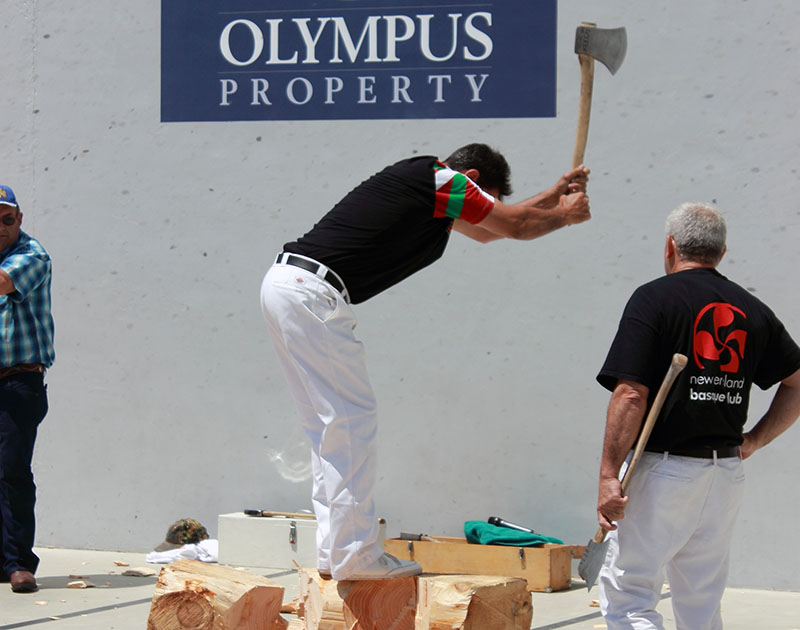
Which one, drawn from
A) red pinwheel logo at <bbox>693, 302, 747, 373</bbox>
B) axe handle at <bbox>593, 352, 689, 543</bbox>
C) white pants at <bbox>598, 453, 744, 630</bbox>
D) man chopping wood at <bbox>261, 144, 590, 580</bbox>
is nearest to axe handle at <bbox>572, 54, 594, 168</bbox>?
man chopping wood at <bbox>261, 144, 590, 580</bbox>

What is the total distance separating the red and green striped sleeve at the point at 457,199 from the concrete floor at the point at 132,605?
7.21 feet

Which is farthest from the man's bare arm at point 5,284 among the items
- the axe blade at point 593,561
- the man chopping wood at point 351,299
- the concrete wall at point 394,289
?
the axe blade at point 593,561

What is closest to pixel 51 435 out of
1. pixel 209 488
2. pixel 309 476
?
pixel 209 488

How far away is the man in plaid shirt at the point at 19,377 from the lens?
6211mm

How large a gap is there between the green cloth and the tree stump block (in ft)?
6.44

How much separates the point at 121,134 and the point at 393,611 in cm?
431

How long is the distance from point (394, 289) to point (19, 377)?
227cm

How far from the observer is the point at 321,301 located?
4.30m

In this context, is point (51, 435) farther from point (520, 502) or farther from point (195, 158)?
point (520, 502)

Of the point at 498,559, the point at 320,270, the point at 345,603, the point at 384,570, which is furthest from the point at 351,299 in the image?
the point at 498,559

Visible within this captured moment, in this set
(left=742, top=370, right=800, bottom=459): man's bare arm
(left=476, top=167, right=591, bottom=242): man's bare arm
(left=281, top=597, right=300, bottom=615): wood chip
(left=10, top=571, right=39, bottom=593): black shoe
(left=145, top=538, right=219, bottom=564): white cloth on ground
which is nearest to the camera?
(left=742, top=370, right=800, bottom=459): man's bare arm

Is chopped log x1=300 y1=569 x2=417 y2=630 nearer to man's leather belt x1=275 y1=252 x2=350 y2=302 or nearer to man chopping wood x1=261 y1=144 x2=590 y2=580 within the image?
man chopping wood x1=261 y1=144 x2=590 y2=580

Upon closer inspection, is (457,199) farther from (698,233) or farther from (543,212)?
(698,233)

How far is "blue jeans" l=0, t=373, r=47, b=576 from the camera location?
20.4 feet
